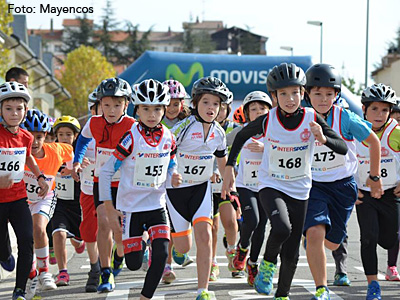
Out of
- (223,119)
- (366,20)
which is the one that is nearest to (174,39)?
(366,20)

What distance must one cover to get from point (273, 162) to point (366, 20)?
105 feet

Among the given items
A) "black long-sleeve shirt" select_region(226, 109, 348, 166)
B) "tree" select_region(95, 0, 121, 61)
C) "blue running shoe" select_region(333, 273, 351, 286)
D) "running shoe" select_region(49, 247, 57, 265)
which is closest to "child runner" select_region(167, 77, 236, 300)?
"black long-sleeve shirt" select_region(226, 109, 348, 166)

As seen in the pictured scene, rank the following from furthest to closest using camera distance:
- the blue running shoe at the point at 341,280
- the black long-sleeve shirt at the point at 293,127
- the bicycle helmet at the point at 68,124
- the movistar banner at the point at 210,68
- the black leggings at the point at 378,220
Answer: the movistar banner at the point at 210,68, the bicycle helmet at the point at 68,124, the blue running shoe at the point at 341,280, the black leggings at the point at 378,220, the black long-sleeve shirt at the point at 293,127

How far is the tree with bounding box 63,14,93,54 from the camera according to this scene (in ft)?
379

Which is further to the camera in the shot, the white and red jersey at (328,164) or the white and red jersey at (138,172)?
the white and red jersey at (328,164)

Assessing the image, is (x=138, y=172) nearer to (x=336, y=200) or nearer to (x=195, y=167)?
(x=195, y=167)

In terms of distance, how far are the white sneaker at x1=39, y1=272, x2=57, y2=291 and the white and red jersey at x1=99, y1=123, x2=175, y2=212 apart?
1.99m

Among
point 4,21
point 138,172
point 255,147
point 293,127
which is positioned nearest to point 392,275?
point 255,147

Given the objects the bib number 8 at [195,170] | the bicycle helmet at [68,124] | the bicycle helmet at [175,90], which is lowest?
the bib number 8 at [195,170]

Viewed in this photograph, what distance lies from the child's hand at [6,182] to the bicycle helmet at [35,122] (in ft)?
4.14

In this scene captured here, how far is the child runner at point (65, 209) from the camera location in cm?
1016

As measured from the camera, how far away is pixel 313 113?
7.70 m

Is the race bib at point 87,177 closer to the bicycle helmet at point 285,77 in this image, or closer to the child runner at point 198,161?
the child runner at point 198,161

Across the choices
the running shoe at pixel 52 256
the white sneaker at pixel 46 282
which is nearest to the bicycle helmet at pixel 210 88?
the white sneaker at pixel 46 282
